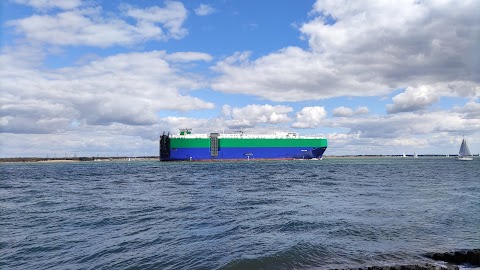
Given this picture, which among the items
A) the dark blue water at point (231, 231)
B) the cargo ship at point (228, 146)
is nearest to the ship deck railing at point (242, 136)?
the cargo ship at point (228, 146)

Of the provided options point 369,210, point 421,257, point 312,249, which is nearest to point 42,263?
point 312,249

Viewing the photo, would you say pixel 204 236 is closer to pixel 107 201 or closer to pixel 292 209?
pixel 292 209

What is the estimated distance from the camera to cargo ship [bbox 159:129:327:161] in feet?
426

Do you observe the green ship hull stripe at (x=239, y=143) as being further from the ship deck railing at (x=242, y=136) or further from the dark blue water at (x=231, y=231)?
the dark blue water at (x=231, y=231)

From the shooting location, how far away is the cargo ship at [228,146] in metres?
130

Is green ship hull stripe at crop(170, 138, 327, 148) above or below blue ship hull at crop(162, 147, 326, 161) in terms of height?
above

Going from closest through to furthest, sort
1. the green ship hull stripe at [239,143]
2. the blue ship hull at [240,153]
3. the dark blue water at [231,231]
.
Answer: the dark blue water at [231,231] → the green ship hull stripe at [239,143] → the blue ship hull at [240,153]

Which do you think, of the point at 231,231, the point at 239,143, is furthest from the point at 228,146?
the point at 231,231

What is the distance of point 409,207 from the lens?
2731cm

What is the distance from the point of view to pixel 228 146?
13125cm

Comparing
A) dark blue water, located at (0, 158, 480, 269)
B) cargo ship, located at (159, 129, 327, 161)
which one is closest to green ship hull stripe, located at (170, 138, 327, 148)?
cargo ship, located at (159, 129, 327, 161)

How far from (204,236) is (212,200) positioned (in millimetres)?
13230

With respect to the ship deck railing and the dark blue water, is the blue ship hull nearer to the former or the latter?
the ship deck railing

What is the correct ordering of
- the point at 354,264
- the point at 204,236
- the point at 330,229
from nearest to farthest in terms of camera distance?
the point at 354,264
the point at 204,236
the point at 330,229
